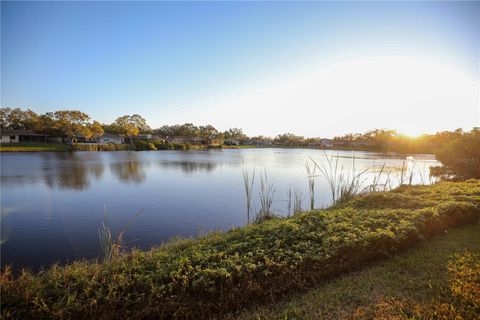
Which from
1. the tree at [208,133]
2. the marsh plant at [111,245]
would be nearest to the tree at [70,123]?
the tree at [208,133]

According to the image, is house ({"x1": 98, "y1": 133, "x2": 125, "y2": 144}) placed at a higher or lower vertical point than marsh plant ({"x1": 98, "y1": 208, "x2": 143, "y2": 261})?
higher

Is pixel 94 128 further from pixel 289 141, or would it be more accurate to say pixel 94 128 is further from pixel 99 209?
pixel 289 141

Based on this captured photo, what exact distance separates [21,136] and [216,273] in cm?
5959

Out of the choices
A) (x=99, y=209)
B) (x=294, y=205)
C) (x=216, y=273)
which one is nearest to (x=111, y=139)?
(x=99, y=209)

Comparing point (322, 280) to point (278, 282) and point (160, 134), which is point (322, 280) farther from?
point (160, 134)

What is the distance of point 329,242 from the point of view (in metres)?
3.95

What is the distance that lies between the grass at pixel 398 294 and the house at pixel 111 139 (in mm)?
60197

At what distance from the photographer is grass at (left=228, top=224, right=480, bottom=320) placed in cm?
269

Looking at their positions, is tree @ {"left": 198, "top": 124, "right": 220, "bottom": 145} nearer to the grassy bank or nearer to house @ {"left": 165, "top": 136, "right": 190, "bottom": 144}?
house @ {"left": 165, "top": 136, "right": 190, "bottom": 144}

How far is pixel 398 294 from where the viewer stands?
3.03 m

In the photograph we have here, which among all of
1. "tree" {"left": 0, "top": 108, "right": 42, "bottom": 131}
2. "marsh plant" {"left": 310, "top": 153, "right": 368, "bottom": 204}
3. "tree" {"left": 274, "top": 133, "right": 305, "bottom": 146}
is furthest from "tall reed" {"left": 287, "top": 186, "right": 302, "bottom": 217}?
"tree" {"left": 274, "top": 133, "right": 305, "bottom": 146}

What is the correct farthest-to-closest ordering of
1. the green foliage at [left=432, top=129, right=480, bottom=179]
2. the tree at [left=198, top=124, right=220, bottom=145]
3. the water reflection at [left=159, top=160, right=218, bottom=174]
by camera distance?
1. the tree at [left=198, top=124, right=220, bottom=145]
2. the water reflection at [left=159, top=160, right=218, bottom=174]
3. the green foliage at [left=432, top=129, right=480, bottom=179]

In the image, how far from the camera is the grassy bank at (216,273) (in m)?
2.75

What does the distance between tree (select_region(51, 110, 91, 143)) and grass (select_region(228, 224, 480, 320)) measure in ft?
172
